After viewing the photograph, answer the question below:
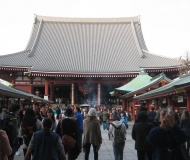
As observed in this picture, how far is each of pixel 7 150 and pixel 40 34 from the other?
3725cm

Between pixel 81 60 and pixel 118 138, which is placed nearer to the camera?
pixel 118 138

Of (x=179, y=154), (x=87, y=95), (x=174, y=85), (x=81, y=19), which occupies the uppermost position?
(x=81, y=19)

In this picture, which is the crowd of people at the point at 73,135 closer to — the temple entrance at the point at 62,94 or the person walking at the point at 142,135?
the person walking at the point at 142,135

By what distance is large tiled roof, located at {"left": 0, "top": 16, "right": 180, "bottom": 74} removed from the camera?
112ft

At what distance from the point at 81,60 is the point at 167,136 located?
32.1 metres

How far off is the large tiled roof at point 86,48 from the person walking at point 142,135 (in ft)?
86.3

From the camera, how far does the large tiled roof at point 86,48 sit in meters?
34.2

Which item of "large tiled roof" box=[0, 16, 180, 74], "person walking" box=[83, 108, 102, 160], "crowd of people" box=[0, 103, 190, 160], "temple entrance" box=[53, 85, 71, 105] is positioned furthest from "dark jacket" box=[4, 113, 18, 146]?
"temple entrance" box=[53, 85, 71, 105]

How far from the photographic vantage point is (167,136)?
450 cm

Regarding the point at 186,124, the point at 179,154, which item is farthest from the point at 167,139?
the point at 186,124

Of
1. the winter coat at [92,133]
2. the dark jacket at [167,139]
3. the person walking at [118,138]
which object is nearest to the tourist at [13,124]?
the winter coat at [92,133]

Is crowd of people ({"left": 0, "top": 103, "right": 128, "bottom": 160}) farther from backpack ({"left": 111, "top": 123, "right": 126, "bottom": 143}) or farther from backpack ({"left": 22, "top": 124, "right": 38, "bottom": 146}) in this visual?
backpack ({"left": 111, "top": 123, "right": 126, "bottom": 143})

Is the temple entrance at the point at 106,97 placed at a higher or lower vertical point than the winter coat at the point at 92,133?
higher

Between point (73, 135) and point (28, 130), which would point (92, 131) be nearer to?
point (73, 135)
